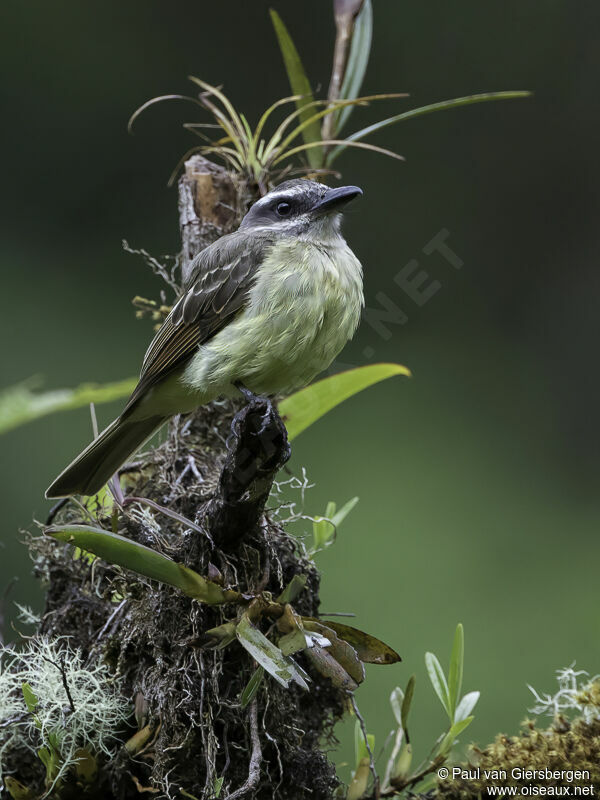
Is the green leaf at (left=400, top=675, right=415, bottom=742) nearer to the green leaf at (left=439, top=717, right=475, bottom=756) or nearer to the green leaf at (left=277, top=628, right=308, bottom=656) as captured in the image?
the green leaf at (left=439, top=717, right=475, bottom=756)

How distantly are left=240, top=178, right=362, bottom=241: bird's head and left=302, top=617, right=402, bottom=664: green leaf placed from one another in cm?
129

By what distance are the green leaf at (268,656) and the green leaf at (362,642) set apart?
4.6 inches

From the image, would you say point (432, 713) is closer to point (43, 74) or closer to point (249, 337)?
point (249, 337)

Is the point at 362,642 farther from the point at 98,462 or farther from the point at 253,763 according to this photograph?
the point at 98,462

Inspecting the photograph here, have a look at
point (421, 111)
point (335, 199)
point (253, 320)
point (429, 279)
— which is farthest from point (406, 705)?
point (429, 279)

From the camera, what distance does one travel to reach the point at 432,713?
4695 millimetres

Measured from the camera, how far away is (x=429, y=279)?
605cm

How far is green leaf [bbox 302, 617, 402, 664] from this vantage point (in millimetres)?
2234

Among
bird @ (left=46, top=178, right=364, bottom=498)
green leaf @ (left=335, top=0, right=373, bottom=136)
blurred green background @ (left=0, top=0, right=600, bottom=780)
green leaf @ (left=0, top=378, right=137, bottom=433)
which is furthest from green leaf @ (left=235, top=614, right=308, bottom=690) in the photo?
blurred green background @ (left=0, top=0, right=600, bottom=780)

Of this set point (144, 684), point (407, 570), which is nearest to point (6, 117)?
point (407, 570)

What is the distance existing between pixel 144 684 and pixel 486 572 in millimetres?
3218

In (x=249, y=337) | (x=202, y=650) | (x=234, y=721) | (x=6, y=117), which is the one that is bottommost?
(x=234, y=721)

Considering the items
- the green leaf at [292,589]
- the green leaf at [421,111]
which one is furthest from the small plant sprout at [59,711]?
the green leaf at [421,111]

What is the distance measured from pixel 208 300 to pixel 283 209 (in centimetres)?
39
